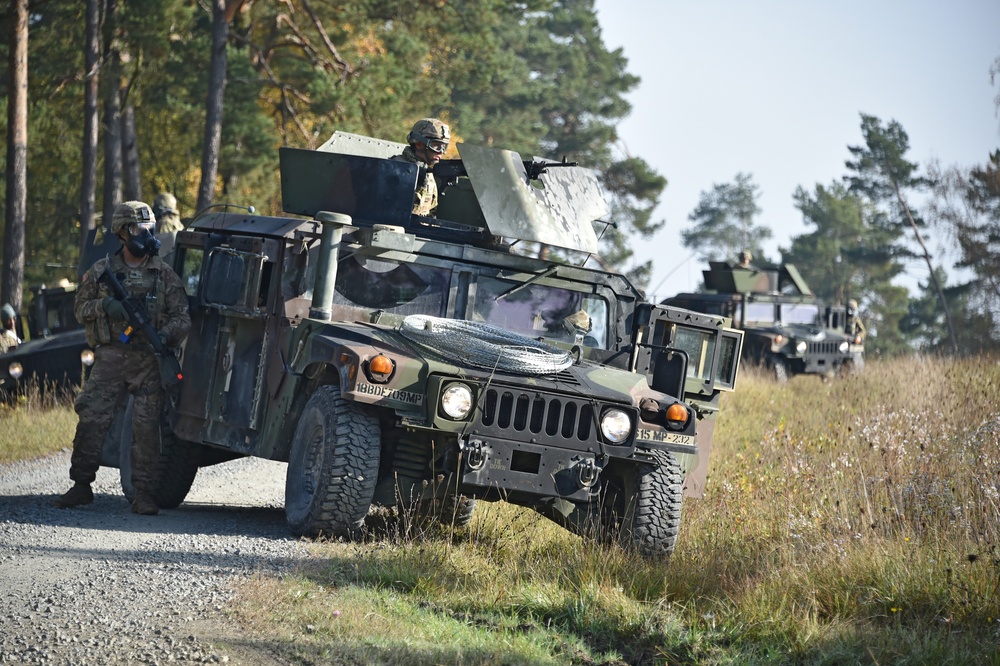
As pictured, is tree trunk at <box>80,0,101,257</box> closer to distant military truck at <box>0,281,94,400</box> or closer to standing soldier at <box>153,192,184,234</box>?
distant military truck at <box>0,281,94,400</box>

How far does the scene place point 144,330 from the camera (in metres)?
8.29

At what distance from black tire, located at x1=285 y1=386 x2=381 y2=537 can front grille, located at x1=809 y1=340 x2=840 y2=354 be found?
14322mm

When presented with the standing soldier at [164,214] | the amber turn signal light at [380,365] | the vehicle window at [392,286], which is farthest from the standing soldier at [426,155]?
the standing soldier at [164,214]

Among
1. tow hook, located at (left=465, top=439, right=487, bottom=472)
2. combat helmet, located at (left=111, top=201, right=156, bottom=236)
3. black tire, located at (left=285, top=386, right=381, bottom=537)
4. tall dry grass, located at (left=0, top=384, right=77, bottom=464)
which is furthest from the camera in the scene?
tall dry grass, located at (left=0, top=384, right=77, bottom=464)

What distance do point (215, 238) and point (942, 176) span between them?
35.2 metres

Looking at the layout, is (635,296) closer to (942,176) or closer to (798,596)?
(798,596)

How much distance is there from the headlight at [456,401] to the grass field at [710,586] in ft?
1.98

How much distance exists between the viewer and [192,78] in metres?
25.2

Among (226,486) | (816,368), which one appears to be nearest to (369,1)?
(816,368)

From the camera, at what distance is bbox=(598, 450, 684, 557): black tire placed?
23.0ft

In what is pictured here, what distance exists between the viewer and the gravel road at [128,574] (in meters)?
4.87

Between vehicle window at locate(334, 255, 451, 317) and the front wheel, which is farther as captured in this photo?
vehicle window at locate(334, 255, 451, 317)

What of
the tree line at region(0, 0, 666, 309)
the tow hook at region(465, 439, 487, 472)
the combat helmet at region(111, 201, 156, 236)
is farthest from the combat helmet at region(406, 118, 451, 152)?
the tree line at region(0, 0, 666, 309)

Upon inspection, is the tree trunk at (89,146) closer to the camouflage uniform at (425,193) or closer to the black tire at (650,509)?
the camouflage uniform at (425,193)
